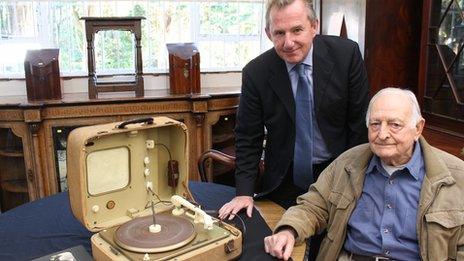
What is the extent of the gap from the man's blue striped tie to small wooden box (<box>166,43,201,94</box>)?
156 centimetres

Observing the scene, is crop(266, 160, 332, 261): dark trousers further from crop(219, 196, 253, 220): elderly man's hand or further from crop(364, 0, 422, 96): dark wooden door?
crop(364, 0, 422, 96): dark wooden door

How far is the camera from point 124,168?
146 cm

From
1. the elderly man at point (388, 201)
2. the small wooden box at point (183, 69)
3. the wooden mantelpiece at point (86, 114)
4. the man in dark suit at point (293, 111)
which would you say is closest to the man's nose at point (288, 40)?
the man in dark suit at point (293, 111)

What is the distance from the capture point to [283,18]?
5.32ft

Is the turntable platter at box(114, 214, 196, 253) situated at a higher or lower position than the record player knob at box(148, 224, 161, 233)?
lower

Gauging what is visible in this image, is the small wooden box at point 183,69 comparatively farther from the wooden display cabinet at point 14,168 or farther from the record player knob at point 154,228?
the record player knob at point 154,228

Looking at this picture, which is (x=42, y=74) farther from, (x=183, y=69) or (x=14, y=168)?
(x=183, y=69)

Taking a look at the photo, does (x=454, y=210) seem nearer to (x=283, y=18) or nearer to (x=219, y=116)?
(x=283, y=18)

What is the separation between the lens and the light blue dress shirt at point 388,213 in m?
1.49

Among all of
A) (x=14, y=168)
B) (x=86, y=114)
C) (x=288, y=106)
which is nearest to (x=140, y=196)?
(x=288, y=106)

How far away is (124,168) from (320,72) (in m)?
0.87

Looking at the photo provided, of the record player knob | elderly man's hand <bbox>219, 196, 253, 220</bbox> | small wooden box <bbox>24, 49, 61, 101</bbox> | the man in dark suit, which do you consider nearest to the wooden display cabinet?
small wooden box <bbox>24, 49, 61, 101</bbox>

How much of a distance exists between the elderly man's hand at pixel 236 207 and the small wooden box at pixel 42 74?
74.3 inches

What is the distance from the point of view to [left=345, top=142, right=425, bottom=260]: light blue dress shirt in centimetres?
149
